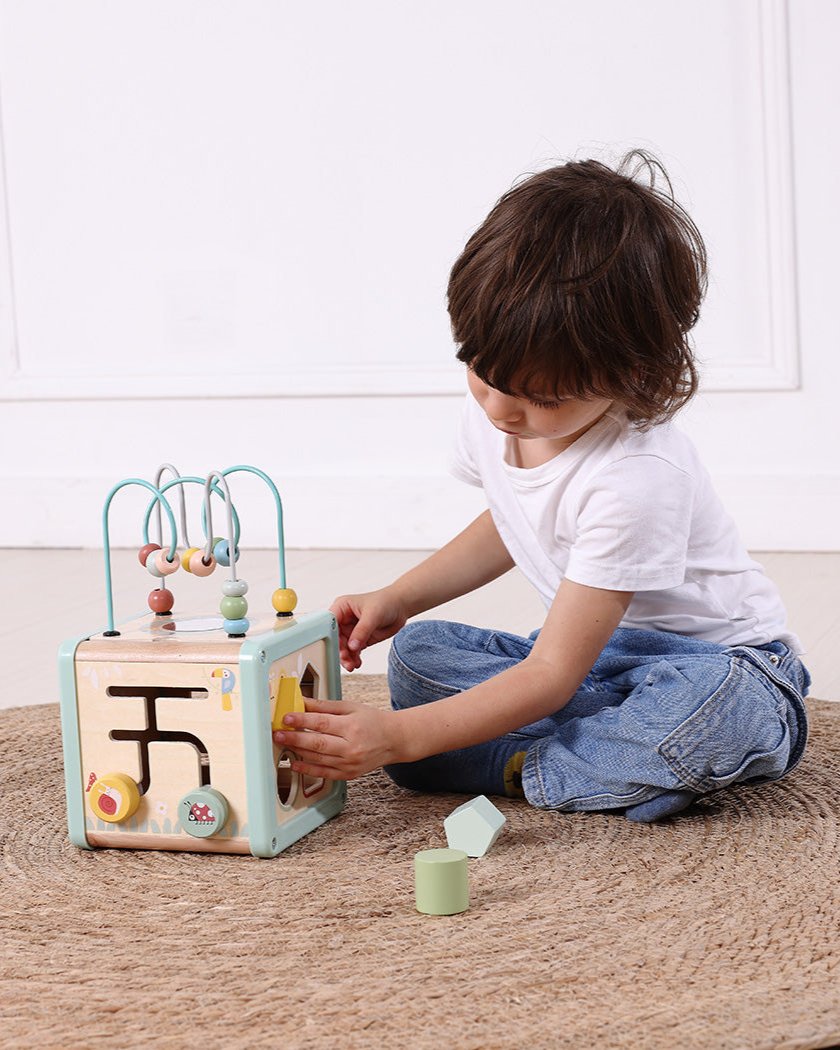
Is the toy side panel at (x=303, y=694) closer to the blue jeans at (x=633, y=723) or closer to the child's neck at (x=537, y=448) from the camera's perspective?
the blue jeans at (x=633, y=723)

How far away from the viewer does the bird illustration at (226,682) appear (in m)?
0.89

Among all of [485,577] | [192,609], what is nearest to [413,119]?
[192,609]

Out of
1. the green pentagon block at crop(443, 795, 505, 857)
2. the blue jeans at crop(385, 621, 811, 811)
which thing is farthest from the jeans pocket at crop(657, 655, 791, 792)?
the green pentagon block at crop(443, 795, 505, 857)

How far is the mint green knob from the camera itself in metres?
0.80

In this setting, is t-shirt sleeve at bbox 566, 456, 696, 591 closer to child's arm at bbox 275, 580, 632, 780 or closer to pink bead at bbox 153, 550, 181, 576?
child's arm at bbox 275, 580, 632, 780

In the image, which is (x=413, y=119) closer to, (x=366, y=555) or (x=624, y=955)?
(x=366, y=555)

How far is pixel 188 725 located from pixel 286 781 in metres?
0.10

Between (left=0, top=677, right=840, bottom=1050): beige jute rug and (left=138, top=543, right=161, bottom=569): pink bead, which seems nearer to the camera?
(left=0, top=677, right=840, bottom=1050): beige jute rug

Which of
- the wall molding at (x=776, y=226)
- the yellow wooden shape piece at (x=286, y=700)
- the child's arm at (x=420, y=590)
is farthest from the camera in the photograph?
the wall molding at (x=776, y=226)

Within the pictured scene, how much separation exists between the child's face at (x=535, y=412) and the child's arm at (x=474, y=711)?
110mm

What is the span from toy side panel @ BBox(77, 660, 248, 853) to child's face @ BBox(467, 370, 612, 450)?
0.83ft

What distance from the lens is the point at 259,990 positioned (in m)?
0.72

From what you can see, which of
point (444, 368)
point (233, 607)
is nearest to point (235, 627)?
point (233, 607)

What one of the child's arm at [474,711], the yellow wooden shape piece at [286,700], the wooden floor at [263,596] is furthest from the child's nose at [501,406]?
the wooden floor at [263,596]
